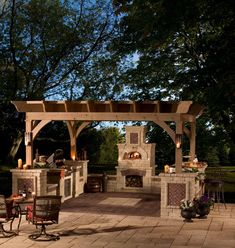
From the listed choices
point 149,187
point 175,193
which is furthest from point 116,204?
point 149,187

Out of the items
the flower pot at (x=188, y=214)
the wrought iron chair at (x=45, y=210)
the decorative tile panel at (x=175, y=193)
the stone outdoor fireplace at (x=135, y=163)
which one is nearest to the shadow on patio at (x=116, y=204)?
the decorative tile panel at (x=175, y=193)

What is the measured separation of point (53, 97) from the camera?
2628 cm

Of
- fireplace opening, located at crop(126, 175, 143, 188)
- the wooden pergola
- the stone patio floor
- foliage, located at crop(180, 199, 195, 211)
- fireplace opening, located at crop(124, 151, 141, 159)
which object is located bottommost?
the stone patio floor

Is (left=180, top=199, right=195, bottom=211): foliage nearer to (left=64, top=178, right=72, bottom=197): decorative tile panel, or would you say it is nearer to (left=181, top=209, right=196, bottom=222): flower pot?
(left=181, top=209, right=196, bottom=222): flower pot

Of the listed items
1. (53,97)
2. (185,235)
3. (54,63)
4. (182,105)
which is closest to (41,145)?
(53,97)

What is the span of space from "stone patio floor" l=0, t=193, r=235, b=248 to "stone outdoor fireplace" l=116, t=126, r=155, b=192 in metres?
3.42

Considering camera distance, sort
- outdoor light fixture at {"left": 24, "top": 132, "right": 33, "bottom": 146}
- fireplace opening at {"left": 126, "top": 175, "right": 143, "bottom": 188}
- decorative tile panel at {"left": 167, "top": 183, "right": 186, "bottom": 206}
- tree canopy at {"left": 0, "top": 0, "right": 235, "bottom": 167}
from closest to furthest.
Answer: decorative tile panel at {"left": 167, "top": 183, "right": 186, "bottom": 206}
outdoor light fixture at {"left": 24, "top": 132, "right": 33, "bottom": 146}
fireplace opening at {"left": 126, "top": 175, "right": 143, "bottom": 188}
tree canopy at {"left": 0, "top": 0, "right": 235, "bottom": 167}

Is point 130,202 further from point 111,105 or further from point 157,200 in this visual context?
point 111,105

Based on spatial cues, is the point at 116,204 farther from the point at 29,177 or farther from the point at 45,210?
the point at 45,210

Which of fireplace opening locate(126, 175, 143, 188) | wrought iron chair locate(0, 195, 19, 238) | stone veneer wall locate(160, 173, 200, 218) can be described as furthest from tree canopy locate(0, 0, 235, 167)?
wrought iron chair locate(0, 195, 19, 238)

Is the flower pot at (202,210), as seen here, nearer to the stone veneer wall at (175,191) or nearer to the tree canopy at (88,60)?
the stone veneer wall at (175,191)

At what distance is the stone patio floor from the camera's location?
10641 mm

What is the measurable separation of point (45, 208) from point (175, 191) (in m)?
4.98

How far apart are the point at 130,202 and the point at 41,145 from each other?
12.0m
